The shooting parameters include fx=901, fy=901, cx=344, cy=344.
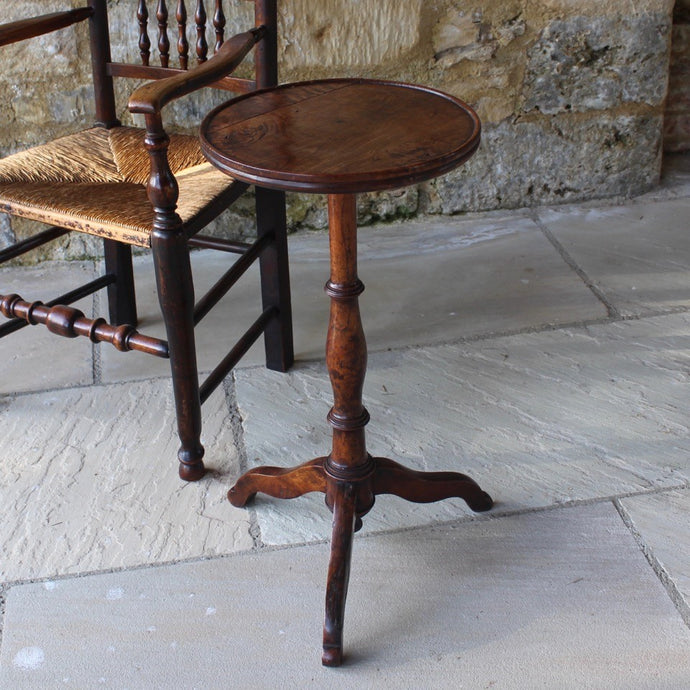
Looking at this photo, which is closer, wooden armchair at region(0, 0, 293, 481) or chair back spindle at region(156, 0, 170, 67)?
wooden armchair at region(0, 0, 293, 481)

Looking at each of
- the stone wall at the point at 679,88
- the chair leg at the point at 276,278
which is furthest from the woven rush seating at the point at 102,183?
the stone wall at the point at 679,88

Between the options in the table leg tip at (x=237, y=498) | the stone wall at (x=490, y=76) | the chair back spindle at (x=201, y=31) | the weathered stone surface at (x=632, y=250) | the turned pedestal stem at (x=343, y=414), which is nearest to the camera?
the turned pedestal stem at (x=343, y=414)

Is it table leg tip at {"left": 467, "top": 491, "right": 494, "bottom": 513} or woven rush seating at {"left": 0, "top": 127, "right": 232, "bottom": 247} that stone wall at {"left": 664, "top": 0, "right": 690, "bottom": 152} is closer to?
woven rush seating at {"left": 0, "top": 127, "right": 232, "bottom": 247}

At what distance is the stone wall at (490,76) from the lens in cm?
246

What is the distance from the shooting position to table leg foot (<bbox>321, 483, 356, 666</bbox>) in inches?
54.8

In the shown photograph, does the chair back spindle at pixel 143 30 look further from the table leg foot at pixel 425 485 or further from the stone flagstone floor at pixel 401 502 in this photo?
the table leg foot at pixel 425 485

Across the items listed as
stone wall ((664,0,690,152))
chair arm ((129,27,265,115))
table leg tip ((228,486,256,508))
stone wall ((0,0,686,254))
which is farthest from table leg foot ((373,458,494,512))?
stone wall ((664,0,690,152))

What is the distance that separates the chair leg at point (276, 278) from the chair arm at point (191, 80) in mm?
299

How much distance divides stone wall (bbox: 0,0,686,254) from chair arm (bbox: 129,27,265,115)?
2.67ft

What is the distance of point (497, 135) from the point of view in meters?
2.70

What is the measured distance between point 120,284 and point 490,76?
1232 mm

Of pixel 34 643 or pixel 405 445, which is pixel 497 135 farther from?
pixel 34 643

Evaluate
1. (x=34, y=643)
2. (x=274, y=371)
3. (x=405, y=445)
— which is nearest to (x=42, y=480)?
(x=34, y=643)

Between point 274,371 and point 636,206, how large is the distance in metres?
1.37
